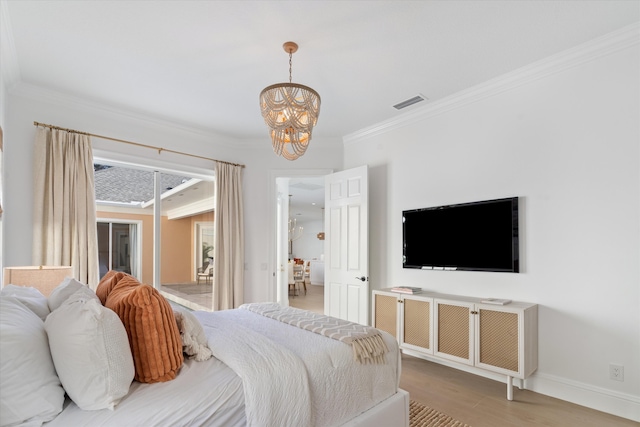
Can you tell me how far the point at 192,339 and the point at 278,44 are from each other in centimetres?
220

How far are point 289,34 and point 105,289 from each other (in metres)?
2.16

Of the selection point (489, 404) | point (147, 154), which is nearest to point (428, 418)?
point (489, 404)

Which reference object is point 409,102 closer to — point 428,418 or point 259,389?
point 428,418

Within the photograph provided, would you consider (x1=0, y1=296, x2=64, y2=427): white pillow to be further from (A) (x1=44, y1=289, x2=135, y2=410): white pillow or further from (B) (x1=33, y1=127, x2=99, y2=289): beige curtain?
(B) (x1=33, y1=127, x2=99, y2=289): beige curtain

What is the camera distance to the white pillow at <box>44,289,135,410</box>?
4.27 feet

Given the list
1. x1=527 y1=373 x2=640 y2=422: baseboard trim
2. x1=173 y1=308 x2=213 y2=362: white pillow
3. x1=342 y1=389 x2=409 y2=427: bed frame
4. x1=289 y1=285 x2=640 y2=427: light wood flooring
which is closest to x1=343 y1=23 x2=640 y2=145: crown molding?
x1=527 y1=373 x2=640 y2=422: baseboard trim

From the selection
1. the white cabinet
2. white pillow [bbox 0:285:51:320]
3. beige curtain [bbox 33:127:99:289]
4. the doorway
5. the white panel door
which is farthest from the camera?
the doorway

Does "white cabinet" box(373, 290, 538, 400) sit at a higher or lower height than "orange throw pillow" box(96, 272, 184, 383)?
lower

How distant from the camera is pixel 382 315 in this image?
3838 millimetres

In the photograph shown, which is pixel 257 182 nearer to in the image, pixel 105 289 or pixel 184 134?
pixel 184 134

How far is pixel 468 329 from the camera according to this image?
3.11m

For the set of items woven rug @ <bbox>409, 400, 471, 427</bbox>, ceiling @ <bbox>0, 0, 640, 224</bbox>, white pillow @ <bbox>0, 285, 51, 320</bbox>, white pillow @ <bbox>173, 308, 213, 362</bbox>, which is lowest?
woven rug @ <bbox>409, 400, 471, 427</bbox>

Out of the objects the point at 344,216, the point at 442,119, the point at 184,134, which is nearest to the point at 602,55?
the point at 442,119

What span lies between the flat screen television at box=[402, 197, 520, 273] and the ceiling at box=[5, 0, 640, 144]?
4.13 feet
